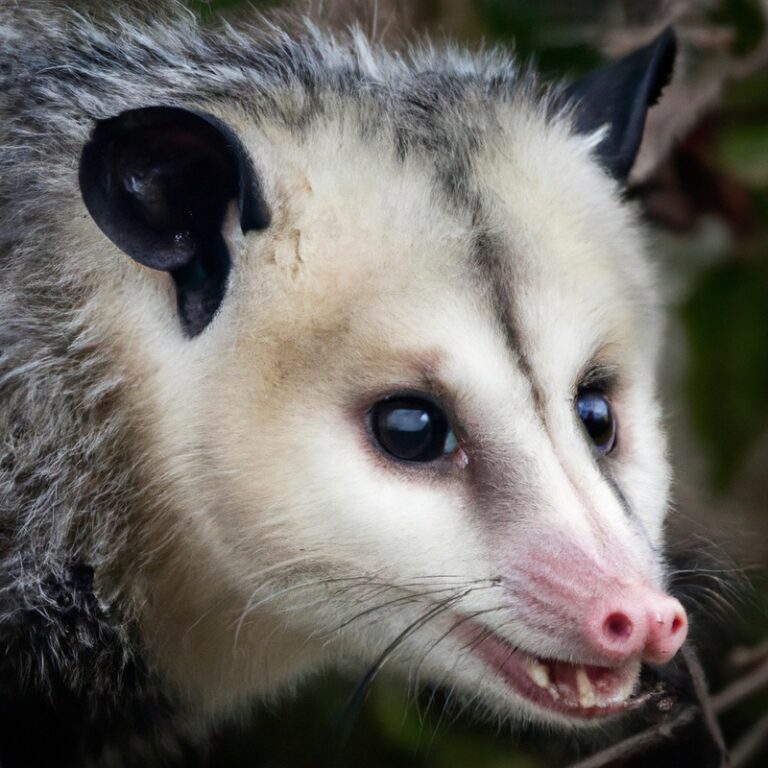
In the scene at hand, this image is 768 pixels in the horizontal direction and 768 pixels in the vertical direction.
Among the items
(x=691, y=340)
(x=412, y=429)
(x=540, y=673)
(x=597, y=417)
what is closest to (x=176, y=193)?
(x=412, y=429)

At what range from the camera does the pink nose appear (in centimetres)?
162

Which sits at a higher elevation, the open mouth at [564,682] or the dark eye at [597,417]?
the dark eye at [597,417]

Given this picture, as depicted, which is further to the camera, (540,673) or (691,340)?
(691,340)

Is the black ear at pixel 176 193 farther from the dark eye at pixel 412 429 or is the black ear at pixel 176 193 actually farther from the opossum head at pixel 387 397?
the dark eye at pixel 412 429

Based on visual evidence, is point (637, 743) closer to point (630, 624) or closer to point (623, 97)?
point (630, 624)

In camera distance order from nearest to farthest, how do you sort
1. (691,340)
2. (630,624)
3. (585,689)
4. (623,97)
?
(630,624) → (585,689) → (623,97) → (691,340)

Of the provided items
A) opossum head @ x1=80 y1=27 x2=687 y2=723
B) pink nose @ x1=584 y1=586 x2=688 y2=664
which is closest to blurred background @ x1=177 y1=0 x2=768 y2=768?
opossum head @ x1=80 y1=27 x2=687 y2=723

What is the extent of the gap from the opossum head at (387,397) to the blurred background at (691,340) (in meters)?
0.40

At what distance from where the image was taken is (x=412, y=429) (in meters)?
1.81

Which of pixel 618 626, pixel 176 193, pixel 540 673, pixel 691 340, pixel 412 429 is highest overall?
pixel 691 340

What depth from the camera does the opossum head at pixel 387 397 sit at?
5.68 ft

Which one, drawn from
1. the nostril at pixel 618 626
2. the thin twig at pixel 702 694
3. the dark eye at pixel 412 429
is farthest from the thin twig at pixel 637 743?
the dark eye at pixel 412 429

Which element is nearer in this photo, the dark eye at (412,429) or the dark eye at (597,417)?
the dark eye at (412,429)

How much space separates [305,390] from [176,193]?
34cm
